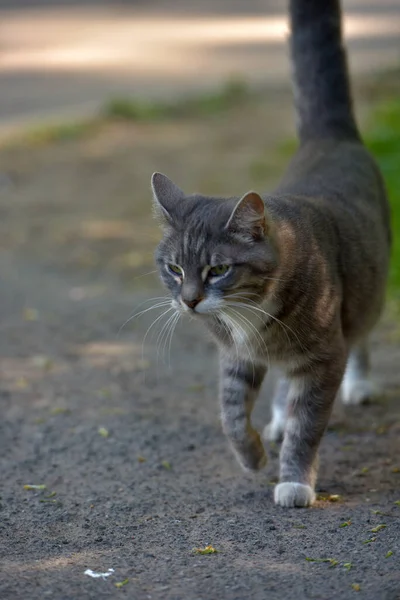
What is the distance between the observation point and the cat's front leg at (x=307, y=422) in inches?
151

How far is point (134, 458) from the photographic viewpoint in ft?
14.3

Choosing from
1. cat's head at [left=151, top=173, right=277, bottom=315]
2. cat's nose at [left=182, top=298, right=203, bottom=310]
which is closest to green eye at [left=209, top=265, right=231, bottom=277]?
cat's head at [left=151, top=173, right=277, bottom=315]

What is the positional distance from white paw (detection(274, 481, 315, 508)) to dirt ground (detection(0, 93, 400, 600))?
5 cm

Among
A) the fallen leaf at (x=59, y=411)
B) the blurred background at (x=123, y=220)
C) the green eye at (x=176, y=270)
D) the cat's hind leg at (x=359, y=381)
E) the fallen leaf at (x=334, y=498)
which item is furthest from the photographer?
the cat's hind leg at (x=359, y=381)

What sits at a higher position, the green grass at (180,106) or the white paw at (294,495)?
the green grass at (180,106)

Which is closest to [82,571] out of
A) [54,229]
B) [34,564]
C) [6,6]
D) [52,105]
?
[34,564]

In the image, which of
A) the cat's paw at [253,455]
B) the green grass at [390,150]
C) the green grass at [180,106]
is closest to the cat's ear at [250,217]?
the cat's paw at [253,455]

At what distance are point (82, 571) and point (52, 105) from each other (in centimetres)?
856

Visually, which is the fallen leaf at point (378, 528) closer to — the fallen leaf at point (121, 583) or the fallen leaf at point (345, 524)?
the fallen leaf at point (345, 524)

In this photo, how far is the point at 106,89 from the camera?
11844 mm

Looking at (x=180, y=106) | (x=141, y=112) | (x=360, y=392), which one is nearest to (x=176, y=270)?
(x=360, y=392)

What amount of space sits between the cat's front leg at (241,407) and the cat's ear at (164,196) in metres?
0.61

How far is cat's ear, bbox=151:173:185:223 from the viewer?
12.4ft

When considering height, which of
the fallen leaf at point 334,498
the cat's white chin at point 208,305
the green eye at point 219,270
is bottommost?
the fallen leaf at point 334,498
